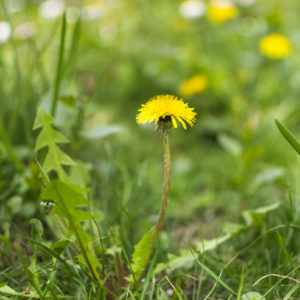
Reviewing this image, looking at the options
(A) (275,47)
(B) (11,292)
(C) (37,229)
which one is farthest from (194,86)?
(B) (11,292)

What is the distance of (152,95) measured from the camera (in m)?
2.68

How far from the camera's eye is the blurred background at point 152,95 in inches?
55.3

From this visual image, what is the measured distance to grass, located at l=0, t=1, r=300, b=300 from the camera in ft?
3.20

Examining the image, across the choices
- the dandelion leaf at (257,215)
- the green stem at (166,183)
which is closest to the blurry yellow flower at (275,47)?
the dandelion leaf at (257,215)

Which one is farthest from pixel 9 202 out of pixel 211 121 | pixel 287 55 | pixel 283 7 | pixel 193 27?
pixel 283 7

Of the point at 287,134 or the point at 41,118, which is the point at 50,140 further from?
the point at 287,134

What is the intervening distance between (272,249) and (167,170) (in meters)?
0.51

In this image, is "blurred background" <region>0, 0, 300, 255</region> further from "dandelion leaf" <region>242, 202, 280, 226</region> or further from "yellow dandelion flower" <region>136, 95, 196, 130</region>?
"yellow dandelion flower" <region>136, 95, 196, 130</region>

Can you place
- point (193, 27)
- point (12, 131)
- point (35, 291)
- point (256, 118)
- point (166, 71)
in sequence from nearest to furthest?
point (35, 291), point (12, 131), point (256, 118), point (166, 71), point (193, 27)

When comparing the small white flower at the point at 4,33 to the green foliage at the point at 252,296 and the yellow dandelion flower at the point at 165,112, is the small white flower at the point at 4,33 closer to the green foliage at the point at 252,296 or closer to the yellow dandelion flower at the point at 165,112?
the yellow dandelion flower at the point at 165,112

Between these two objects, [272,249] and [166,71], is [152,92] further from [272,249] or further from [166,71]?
[272,249]

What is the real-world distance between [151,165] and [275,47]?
119cm

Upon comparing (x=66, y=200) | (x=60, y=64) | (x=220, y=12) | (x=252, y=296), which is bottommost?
(x=252, y=296)

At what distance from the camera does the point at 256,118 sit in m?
2.20
